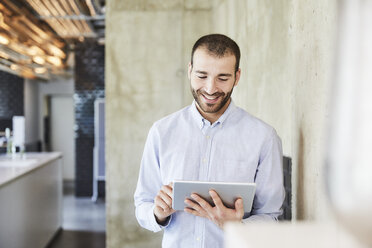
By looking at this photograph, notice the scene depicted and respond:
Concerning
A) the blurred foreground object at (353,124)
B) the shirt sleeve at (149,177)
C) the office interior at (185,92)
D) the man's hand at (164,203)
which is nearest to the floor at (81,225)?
the office interior at (185,92)

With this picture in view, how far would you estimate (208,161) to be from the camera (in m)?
1.69

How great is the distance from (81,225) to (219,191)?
19.2ft

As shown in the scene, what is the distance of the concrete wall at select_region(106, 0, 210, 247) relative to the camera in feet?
14.6

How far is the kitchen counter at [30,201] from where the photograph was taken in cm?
385

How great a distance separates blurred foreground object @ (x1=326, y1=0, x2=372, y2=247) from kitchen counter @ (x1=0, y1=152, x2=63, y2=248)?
368cm

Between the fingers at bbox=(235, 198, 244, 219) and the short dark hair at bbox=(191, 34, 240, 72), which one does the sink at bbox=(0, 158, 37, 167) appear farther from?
the fingers at bbox=(235, 198, 244, 219)

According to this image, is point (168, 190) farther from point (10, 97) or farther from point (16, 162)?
point (10, 97)

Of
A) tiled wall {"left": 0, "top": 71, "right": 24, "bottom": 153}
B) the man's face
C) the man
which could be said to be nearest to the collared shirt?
the man

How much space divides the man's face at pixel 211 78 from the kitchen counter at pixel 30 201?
2688 mm

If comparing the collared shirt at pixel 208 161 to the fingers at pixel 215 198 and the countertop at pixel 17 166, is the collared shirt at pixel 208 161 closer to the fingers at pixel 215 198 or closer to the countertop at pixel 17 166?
the fingers at pixel 215 198

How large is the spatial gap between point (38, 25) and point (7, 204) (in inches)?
114

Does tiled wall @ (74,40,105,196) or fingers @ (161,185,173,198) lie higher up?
tiled wall @ (74,40,105,196)

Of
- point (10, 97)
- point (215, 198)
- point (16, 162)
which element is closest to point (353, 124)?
point (215, 198)

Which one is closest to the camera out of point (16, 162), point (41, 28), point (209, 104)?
point (209, 104)
